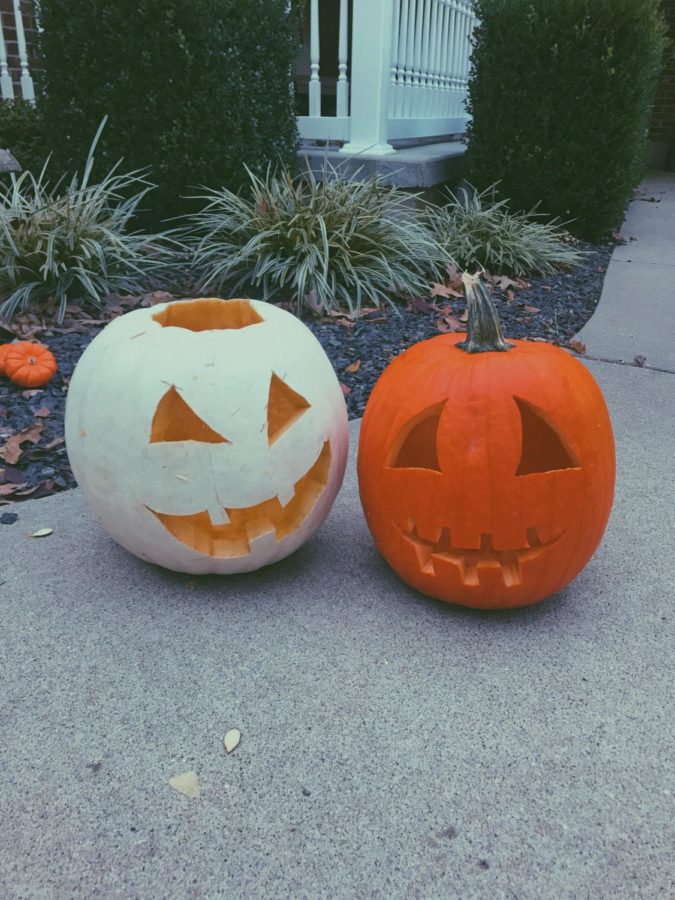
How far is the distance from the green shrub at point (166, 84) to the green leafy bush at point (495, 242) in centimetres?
154

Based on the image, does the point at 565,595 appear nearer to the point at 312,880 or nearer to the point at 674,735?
the point at 674,735

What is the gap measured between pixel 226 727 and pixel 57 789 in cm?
34

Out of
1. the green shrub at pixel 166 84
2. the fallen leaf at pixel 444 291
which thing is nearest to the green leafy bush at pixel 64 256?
the green shrub at pixel 166 84

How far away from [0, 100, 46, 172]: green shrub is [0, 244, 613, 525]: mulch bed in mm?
2184

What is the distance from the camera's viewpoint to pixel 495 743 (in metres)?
1.50

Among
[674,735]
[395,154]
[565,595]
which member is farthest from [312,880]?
[395,154]

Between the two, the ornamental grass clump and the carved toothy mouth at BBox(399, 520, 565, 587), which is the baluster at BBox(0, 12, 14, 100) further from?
the carved toothy mouth at BBox(399, 520, 565, 587)

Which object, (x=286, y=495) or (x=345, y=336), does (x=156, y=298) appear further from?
(x=286, y=495)

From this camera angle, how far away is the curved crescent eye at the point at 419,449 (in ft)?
6.07

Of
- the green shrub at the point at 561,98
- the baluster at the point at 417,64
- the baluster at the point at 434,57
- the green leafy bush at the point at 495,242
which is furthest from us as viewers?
the baluster at the point at 434,57

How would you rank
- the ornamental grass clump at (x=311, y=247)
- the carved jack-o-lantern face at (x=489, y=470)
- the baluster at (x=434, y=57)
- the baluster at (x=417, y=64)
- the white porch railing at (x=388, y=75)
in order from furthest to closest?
the baluster at (x=434, y=57), the baluster at (x=417, y=64), the white porch railing at (x=388, y=75), the ornamental grass clump at (x=311, y=247), the carved jack-o-lantern face at (x=489, y=470)

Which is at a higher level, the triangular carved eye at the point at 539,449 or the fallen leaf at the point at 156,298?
the triangular carved eye at the point at 539,449

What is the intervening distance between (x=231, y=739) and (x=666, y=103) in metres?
17.1

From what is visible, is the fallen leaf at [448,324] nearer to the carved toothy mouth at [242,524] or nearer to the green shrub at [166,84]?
the green shrub at [166,84]
